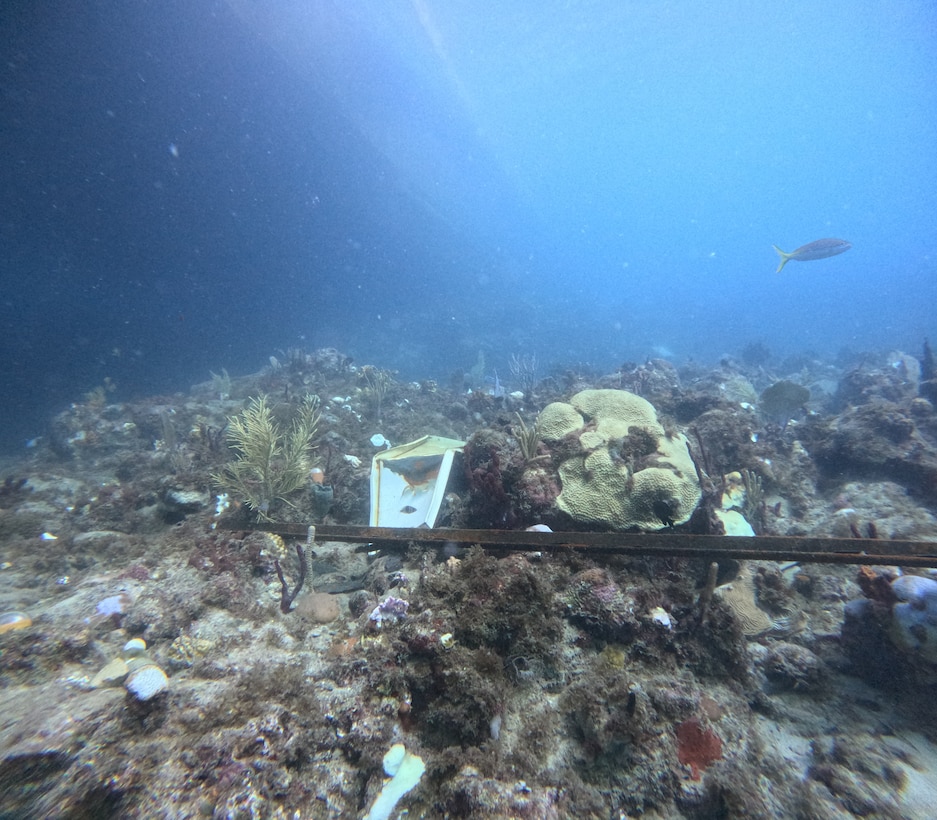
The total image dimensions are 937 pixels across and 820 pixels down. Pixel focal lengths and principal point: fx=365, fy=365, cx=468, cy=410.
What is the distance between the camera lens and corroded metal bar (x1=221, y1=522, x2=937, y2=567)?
3.45 m

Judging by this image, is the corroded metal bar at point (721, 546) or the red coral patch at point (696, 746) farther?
the corroded metal bar at point (721, 546)

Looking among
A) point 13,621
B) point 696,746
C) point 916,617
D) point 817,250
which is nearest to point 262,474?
point 13,621

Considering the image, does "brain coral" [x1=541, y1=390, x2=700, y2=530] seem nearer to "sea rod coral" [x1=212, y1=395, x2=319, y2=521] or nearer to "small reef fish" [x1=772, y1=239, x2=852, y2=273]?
"sea rod coral" [x1=212, y1=395, x2=319, y2=521]

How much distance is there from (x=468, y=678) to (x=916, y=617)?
3.68 metres

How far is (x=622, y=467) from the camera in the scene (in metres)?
4.86

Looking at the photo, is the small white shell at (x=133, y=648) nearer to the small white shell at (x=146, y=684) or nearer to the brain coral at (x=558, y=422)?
the small white shell at (x=146, y=684)

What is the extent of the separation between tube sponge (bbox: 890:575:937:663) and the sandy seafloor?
0.04 metres

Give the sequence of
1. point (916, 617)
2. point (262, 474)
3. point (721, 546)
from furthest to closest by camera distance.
Result: 1. point (262, 474)
2. point (721, 546)
3. point (916, 617)

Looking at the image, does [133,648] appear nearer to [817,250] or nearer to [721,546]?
[721,546]

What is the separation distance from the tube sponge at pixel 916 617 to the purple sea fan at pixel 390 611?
164 inches

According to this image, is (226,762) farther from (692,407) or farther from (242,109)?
(242,109)

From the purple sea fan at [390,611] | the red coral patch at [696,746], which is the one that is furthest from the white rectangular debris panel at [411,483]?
the red coral patch at [696,746]

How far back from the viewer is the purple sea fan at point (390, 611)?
323 cm

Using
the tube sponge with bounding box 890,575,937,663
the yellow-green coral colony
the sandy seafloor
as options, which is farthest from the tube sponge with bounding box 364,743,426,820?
the tube sponge with bounding box 890,575,937,663
